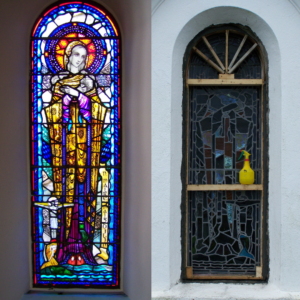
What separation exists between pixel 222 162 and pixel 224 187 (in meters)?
0.16

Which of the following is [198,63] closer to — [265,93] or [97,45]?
[265,93]

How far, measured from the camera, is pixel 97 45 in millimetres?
2238

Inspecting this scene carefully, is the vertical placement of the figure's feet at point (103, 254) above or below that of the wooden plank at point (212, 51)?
below

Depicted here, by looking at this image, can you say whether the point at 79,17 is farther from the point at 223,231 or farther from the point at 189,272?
the point at 189,272

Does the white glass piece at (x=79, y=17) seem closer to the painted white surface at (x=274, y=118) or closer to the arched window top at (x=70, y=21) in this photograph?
the arched window top at (x=70, y=21)

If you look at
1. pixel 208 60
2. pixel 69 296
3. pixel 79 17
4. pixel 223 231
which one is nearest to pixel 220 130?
pixel 208 60

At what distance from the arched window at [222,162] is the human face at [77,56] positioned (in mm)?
819

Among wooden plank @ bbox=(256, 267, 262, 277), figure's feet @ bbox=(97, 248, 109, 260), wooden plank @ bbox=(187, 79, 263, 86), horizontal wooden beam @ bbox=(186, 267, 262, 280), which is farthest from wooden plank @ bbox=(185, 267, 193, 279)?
wooden plank @ bbox=(187, 79, 263, 86)

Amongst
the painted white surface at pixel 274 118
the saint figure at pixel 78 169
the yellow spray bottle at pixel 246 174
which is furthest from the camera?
the saint figure at pixel 78 169

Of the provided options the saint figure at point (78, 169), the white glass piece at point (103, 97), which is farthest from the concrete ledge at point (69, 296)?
the white glass piece at point (103, 97)

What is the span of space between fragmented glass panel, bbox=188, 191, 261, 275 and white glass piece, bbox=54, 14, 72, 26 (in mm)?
1578

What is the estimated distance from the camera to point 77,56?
224 centimetres

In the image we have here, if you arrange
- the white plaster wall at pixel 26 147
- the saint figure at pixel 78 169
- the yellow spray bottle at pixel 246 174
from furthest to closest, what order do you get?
the saint figure at pixel 78 169 → the white plaster wall at pixel 26 147 → the yellow spray bottle at pixel 246 174

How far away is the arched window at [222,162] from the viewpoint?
1.93m
